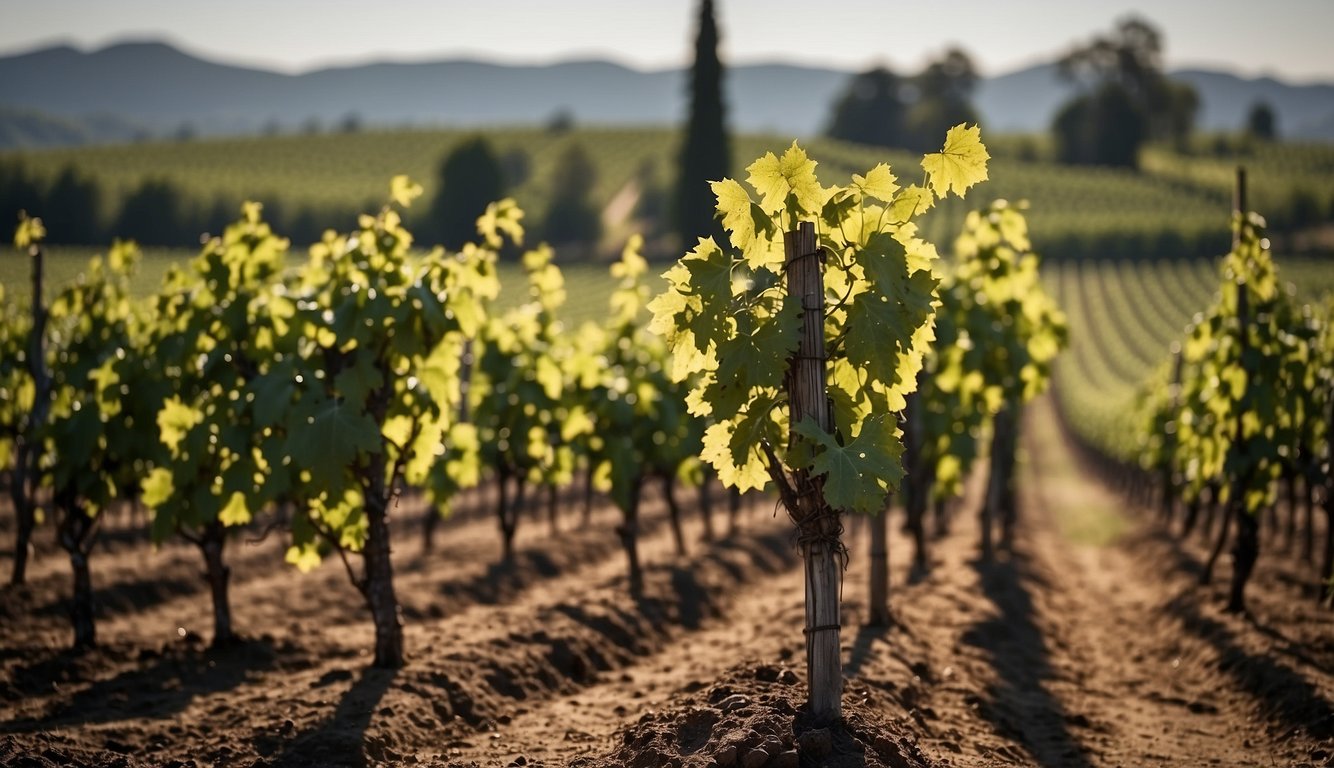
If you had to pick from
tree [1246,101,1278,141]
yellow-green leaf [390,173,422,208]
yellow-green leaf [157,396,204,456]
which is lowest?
yellow-green leaf [157,396,204,456]

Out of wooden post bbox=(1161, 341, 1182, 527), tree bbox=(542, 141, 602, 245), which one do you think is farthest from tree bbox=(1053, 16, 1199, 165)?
wooden post bbox=(1161, 341, 1182, 527)

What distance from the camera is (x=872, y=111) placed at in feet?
403

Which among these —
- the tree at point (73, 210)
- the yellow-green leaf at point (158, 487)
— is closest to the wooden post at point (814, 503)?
the yellow-green leaf at point (158, 487)

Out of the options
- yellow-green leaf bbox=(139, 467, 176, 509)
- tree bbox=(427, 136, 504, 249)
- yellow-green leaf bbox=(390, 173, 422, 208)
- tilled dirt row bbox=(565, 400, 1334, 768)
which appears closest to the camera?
tilled dirt row bbox=(565, 400, 1334, 768)

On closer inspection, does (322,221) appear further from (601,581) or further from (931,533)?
(601,581)

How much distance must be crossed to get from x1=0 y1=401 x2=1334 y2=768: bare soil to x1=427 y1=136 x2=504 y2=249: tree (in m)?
62.3

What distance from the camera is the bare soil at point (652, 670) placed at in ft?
23.5

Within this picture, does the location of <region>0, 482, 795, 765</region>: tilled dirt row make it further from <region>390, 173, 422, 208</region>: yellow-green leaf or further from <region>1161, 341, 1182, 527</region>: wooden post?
<region>1161, 341, 1182, 527</region>: wooden post

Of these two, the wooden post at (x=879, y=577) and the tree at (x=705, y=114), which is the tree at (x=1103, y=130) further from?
the wooden post at (x=879, y=577)

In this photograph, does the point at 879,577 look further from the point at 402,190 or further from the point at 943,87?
the point at 943,87

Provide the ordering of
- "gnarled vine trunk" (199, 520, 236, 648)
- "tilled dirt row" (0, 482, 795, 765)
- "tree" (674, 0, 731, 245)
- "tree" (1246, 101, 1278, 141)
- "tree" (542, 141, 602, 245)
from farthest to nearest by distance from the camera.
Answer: "tree" (1246, 101, 1278, 141)
"tree" (542, 141, 602, 245)
"tree" (674, 0, 731, 245)
"gnarled vine trunk" (199, 520, 236, 648)
"tilled dirt row" (0, 482, 795, 765)

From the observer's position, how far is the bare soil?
7.15m

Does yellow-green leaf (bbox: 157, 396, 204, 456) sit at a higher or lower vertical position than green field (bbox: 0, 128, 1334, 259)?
lower

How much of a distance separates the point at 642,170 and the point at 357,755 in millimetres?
105120
